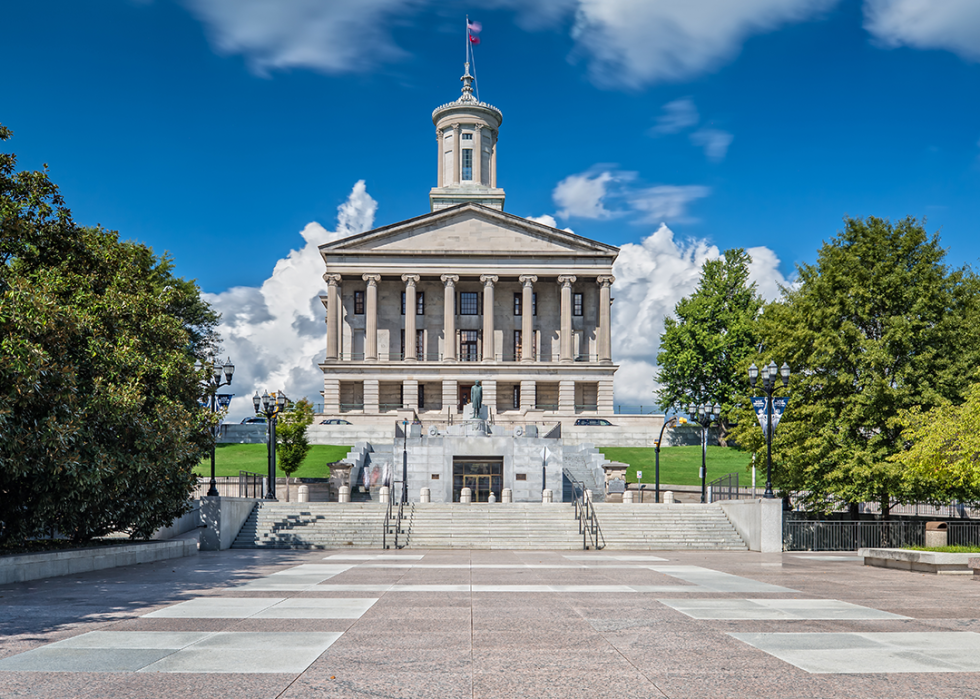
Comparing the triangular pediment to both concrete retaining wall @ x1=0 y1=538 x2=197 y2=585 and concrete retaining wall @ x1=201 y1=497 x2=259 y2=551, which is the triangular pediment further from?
concrete retaining wall @ x1=0 y1=538 x2=197 y2=585

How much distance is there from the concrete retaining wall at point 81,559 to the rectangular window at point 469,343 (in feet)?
177

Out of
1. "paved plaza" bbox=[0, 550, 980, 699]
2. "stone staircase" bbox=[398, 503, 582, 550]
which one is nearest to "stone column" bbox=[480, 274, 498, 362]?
"stone staircase" bbox=[398, 503, 582, 550]

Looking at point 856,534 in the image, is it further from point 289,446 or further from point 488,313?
point 488,313

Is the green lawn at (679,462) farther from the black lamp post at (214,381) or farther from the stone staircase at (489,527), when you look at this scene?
the black lamp post at (214,381)

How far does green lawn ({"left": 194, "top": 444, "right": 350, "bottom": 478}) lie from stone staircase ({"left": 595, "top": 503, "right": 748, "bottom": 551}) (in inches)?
793

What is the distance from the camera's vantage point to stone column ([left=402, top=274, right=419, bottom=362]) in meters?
74.1

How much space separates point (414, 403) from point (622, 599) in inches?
2306

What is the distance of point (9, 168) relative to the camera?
1977 cm

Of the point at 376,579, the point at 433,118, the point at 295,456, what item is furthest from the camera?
the point at 433,118

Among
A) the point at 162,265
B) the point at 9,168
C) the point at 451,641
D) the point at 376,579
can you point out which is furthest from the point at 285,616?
the point at 162,265

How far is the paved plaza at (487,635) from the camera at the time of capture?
8133 mm

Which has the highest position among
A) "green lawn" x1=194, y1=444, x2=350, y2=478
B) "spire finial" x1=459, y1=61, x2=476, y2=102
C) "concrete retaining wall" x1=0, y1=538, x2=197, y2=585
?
"spire finial" x1=459, y1=61, x2=476, y2=102

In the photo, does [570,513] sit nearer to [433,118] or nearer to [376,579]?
[376,579]

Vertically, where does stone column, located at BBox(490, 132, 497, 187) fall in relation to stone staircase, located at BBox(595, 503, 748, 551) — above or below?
above
